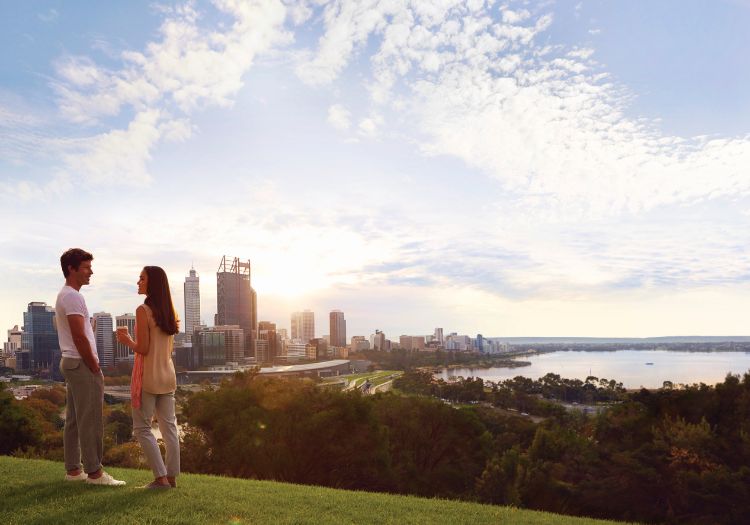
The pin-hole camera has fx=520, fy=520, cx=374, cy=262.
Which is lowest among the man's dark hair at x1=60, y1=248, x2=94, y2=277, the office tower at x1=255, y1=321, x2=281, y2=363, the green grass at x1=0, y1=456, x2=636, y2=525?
the office tower at x1=255, y1=321, x2=281, y2=363

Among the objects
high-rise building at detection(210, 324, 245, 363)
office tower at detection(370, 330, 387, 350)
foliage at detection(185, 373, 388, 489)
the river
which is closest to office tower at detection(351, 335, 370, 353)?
office tower at detection(370, 330, 387, 350)

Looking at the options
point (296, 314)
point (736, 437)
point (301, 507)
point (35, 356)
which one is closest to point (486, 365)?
point (296, 314)

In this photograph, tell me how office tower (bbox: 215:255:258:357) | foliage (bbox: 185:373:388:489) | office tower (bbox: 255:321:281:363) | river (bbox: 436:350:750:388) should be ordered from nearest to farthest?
foliage (bbox: 185:373:388:489) < river (bbox: 436:350:750:388) < office tower (bbox: 255:321:281:363) < office tower (bbox: 215:255:258:357)

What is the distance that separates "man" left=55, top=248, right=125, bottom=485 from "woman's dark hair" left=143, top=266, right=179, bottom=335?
51 centimetres

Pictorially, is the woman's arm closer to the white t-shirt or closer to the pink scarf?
the pink scarf

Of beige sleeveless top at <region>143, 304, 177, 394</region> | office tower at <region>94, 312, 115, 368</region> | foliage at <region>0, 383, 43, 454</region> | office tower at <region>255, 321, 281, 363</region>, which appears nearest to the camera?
beige sleeveless top at <region>143, 304, 177, 394</region>

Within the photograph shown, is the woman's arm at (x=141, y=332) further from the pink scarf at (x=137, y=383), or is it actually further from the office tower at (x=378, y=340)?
the office tower at (x=378, y=340)

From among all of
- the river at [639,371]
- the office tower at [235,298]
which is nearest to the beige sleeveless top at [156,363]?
the river at [639,371]

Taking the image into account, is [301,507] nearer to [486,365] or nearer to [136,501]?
[136,501]

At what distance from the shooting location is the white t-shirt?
4055mm

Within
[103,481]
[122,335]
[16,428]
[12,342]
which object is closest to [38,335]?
[12,342]

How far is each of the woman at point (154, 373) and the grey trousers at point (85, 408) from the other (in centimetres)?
30

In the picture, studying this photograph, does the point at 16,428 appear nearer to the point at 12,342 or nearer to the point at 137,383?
the point at 137,383

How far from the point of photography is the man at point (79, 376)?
4.04 m
